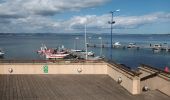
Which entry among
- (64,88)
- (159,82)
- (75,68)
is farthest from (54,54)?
(159,82)

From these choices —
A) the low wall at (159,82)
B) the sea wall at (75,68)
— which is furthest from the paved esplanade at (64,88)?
the sea wall at (75,68)

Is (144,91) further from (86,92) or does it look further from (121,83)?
(86,92)

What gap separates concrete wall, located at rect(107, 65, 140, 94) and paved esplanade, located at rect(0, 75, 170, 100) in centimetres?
34

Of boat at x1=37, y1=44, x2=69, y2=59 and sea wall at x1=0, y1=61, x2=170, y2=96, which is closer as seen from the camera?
sea wall at x1=0, y1=61, x2=170, y2=96

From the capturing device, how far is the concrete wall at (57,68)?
25984 millimetres

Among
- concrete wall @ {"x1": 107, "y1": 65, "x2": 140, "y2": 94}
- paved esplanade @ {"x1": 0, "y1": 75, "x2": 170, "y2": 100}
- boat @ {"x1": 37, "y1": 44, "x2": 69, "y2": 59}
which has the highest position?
concrete wall @ {"x1": 107, "y1": 65, "x2": 140, "y2": 94}

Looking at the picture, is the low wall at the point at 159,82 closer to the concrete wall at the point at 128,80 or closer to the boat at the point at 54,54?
the concrete wall at the point at 128,80

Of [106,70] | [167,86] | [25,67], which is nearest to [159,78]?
[167,86]

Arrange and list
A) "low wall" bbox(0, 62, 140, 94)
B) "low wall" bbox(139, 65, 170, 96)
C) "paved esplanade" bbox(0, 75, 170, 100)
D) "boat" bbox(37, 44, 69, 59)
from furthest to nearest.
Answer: "boat" bbox(37, 44, 69, 59), "low wall" bbox(0, 62, 140, 94), "low wall" bbox(139, 65, 170, 96), "paved esplanade" bbox(0, 75, 170, 100)

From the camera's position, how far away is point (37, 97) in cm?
1839

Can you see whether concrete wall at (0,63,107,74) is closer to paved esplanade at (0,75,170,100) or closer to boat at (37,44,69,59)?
paved esplanade at (0,75,170,100)

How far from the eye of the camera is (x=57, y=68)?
26.6 m

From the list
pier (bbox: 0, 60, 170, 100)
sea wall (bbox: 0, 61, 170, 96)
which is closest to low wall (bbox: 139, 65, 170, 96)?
pier (bbox: 0, 60, 170, 100)

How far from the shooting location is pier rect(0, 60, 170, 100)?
19.1 meters
